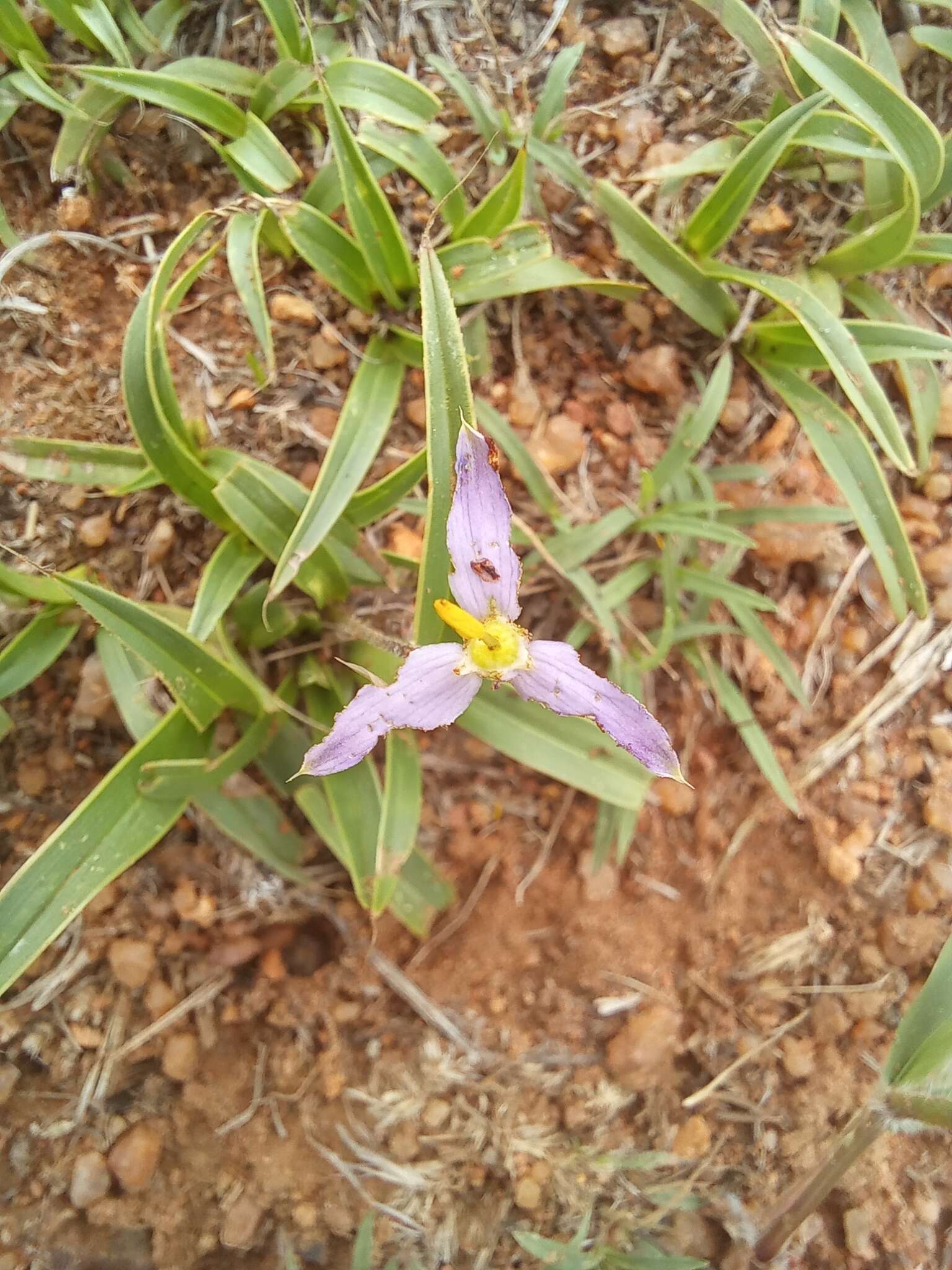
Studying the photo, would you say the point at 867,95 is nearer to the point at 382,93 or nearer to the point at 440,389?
the point at 382,93

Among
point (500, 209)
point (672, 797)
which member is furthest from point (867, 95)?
point (672, 797)

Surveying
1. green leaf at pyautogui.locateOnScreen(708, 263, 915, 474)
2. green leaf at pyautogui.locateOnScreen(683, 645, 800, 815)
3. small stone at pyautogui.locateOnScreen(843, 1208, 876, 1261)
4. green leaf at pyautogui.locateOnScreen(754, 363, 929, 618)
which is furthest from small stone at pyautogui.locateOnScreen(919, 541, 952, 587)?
small stone at pyautogui.locateOnScreen(843, 1208, 876, 1261)

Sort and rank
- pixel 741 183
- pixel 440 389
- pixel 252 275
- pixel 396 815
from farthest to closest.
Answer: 1. pixel 741 183
2. pixel 252 275
3. pixel 396 815
4. pixel 440 389

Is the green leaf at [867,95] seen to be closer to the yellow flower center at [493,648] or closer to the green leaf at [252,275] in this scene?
the green leaf at [252,275]

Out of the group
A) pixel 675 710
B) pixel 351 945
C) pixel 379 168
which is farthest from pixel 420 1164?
pixel 379 168

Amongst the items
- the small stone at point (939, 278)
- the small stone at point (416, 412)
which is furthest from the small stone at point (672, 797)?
the small stone at point (939, 278)
